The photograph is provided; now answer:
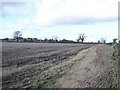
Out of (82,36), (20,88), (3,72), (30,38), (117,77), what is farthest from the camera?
(82,36)

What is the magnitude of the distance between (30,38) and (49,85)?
370 feet

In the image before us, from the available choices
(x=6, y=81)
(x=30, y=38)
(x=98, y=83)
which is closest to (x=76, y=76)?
(x=98, y=83)

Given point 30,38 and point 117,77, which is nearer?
point 117,77

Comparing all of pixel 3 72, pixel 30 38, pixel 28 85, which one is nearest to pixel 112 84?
pixel 28 85

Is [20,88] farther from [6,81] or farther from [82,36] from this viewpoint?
[82,36]

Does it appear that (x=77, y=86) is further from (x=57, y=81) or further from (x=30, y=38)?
(x=30, y=38)

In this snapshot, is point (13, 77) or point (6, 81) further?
point (13, 77)

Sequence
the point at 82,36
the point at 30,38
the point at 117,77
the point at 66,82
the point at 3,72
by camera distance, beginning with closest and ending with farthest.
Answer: the point at 66,82 → the point at 117,77 → the point at 3,72 → the point at 30,38 → the point at 82,36

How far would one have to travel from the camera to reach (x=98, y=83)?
1867 cm

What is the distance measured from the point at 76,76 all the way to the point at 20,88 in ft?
16.0

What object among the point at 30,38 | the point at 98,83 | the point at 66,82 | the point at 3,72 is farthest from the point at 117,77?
the point at 30,38

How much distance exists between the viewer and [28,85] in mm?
16969

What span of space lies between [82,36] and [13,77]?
138m

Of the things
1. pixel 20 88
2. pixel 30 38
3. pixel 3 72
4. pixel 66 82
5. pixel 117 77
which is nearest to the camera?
pixel 20 88
